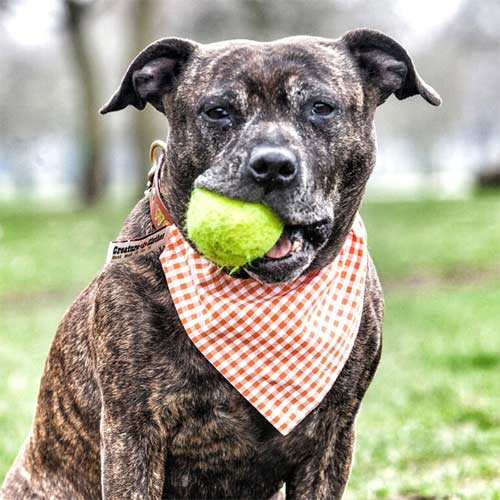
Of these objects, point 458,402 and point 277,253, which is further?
point 458,402

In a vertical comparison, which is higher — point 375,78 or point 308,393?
point 375,78

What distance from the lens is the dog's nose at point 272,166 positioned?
3107 millimetres

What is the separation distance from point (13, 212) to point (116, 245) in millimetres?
19738

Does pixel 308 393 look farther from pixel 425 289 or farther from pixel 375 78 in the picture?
pixel 425 289

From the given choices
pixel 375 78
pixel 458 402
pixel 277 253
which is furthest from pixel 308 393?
pixel 458 402

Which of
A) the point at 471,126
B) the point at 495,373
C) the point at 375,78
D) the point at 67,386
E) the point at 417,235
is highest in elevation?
the point at 375,78

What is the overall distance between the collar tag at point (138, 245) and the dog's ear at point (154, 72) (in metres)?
0.53

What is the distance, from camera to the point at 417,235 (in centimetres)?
1712

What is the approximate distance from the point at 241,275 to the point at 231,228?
579 mm

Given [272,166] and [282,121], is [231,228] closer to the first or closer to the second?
[272,166]

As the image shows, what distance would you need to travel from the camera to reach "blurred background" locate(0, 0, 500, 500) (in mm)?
6168

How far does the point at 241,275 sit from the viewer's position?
3609 millimetres

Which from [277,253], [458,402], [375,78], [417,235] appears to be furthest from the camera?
[417,235]

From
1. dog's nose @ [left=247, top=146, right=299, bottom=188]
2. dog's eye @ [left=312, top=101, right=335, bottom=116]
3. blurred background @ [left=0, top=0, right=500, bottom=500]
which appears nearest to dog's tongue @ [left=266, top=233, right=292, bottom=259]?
dog's nose @ [left=247, top=146, right=299, bottom=188]
